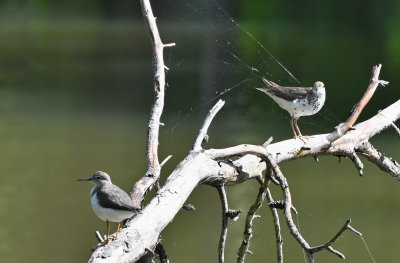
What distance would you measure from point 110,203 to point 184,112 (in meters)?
11.4

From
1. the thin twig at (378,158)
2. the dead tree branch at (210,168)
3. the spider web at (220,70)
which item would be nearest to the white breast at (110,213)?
the dead tree branch at (210,168)

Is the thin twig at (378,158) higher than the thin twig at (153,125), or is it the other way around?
the thin twig at (153,125)

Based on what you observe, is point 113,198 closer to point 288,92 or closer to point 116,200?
point 116,200

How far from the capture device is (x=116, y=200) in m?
3.50

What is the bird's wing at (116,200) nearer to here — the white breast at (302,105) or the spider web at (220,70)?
the white breast at (302,105)

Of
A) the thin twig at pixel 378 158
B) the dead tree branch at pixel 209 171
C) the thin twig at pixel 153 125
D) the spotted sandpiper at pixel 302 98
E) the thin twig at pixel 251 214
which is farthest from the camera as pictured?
the spotted sandpiper at pixel 302 98

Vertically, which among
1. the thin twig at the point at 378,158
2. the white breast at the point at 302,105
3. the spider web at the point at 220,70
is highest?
the white breast at the point at 302,105

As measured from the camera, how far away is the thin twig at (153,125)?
3.70 meters

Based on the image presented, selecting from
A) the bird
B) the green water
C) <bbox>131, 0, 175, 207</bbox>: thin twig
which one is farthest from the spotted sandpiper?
the green water

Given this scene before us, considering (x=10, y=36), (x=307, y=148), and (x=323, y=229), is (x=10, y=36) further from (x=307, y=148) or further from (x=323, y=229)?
(x=307, y=148)

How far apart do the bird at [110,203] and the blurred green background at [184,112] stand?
2181 millimetres

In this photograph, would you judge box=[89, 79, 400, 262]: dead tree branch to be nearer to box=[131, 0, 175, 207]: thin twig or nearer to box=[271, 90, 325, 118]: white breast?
box=[131, 0, 175, 207]: thin twig

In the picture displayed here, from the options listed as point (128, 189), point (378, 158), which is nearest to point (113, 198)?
point (378, 158)

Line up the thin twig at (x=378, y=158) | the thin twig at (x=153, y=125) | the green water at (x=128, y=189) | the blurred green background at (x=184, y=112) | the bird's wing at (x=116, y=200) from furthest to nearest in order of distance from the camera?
the blurred green background at (x=184, y=112) < the green water at (x=128, y=189) < the thin twig at (x=378, y=158) < the thin twig at (x=153, y=125) < the bird's wing at (x=116, y=200)
